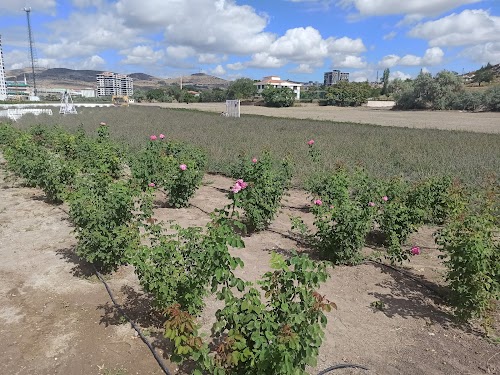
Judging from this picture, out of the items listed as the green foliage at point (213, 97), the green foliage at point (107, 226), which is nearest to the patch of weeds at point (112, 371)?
the green foliage at point (107, 226)

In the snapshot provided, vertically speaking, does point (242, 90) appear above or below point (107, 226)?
above

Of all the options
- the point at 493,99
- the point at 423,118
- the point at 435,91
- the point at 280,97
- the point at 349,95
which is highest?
the point at 349,95

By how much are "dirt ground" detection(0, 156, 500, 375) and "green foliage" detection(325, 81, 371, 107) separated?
80.7 metres

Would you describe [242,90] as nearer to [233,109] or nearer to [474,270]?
[233,109]

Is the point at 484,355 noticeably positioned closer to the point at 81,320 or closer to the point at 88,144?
the point at 81,320

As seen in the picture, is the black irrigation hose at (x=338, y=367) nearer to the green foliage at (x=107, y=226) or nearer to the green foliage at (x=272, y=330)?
the green foliage at (x=272, y=330)

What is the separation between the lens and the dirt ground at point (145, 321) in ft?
10.6

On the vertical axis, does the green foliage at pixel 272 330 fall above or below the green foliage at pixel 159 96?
below

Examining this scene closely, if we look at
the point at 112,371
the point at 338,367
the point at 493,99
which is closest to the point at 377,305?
the point at 338,367

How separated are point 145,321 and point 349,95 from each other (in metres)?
83.4

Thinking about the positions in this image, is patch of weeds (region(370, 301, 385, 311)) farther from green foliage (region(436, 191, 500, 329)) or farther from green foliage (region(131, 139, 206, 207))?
green foliage (region(131, 139, 206, 207))

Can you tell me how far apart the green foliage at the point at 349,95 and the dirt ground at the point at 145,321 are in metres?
80.7

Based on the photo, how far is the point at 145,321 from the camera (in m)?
3.79

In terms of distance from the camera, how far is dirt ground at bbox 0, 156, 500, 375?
10.6 ft
